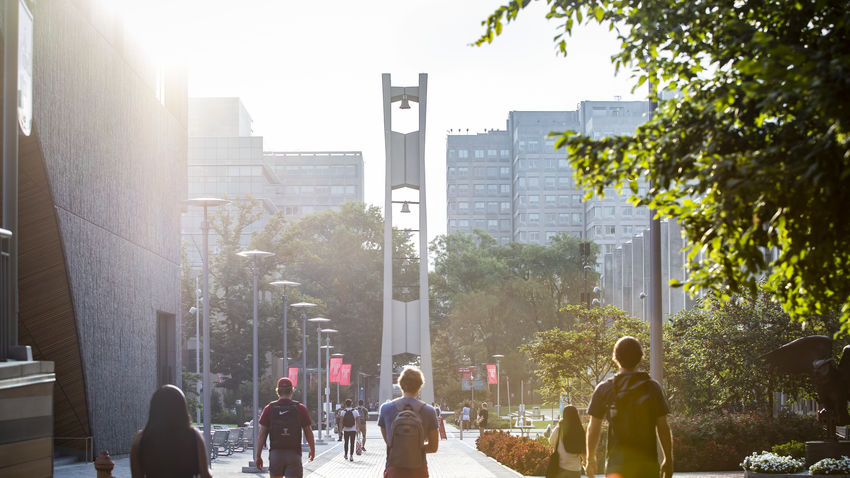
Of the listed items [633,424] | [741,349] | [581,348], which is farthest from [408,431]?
[741,349]

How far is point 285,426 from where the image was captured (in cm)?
1273

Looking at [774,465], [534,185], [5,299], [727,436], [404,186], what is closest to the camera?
[5,299]

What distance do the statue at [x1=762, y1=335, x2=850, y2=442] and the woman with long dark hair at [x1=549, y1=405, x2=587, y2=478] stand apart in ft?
20.8

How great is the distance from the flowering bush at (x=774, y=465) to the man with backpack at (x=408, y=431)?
36.0 feet

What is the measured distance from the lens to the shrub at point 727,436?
923 inches

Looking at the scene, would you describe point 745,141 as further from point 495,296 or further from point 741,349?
point 495,296

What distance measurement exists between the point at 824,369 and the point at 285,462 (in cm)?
937

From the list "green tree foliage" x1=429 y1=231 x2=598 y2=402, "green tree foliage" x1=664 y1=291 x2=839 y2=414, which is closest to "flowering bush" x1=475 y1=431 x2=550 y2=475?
"green tree foliage" x1=664 y1=291 x2=839 y2=414

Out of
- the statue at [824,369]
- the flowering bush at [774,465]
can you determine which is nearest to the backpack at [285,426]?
the statue at [824,369]

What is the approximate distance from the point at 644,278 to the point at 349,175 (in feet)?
388

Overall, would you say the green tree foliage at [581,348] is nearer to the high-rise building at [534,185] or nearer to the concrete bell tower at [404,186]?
the concrete bell tower at [404,186]

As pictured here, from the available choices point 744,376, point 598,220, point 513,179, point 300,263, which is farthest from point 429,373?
point 513,179

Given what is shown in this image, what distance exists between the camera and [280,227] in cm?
8106

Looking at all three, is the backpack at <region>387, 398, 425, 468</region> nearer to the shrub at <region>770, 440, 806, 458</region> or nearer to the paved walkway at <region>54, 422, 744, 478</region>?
the paved walkway at <region>54, 422, 744, 478</region>
